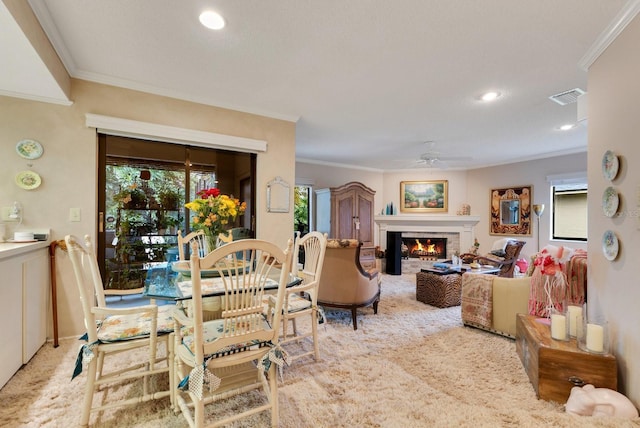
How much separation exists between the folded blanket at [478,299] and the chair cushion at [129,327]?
9.41 feet

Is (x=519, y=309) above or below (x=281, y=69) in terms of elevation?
below

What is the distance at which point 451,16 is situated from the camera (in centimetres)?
187

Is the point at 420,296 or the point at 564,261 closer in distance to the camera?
the point at 564,261

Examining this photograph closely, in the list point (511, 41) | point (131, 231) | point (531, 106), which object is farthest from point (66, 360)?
point (531, 106)

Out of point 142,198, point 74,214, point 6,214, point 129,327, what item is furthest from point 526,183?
point 6,214

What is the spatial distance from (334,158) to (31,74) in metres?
4.80

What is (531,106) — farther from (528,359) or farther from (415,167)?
(415,167)

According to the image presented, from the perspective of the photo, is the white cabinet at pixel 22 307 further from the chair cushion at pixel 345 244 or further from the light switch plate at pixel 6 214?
the chair cushion at pixel 345 244

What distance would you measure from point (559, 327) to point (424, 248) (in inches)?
205

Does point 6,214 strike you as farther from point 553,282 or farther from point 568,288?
point 568,288

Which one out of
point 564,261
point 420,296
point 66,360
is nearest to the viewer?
point 66,360

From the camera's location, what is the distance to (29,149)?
2.53 metres

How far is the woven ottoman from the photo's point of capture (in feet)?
12.7

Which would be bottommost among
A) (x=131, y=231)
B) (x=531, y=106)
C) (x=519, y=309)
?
(x=519, y=309)
